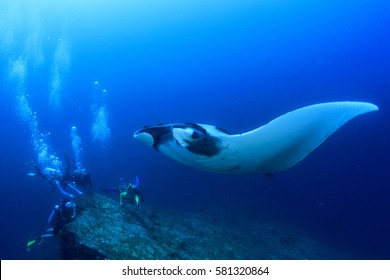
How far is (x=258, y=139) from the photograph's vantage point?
3051 mm

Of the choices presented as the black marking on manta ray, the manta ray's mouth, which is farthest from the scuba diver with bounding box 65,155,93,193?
the black marking on manta ray

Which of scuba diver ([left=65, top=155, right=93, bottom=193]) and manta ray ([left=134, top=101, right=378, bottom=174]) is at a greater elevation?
scuba diver ([left=65, top=155, right=93, bottom=193])

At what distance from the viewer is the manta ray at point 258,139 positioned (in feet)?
9.37

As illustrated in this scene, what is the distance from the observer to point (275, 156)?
3.34 m

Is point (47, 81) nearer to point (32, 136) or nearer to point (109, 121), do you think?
point (32, 136)

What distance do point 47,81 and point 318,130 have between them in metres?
74.0

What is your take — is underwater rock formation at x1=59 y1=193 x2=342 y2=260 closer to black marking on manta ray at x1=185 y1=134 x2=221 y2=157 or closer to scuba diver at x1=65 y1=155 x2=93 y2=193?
black marking on manta ray at x1=185 y1=134 x2=221 y2=157

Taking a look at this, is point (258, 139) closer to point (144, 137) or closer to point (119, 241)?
point (144, 137)

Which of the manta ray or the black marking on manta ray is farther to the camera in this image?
the black marking on manta ray

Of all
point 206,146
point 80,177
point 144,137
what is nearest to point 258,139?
point 206,146

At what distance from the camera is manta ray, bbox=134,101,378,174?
2855 millimetres

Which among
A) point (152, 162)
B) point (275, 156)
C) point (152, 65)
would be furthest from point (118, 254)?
point (152, 65)

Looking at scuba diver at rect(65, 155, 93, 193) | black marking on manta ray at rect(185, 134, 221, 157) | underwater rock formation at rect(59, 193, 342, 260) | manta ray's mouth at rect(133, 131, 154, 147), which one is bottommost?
underwater rock formation at rect(59, 193, 342, 260)

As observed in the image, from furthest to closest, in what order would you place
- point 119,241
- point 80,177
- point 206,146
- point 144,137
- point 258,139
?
point 80,177
point 119,241
point 144,137
point 206,146
point 258,139
